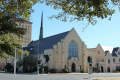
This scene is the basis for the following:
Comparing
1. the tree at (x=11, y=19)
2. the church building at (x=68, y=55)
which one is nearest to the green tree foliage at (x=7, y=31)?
the tree at (x=11, y=19)

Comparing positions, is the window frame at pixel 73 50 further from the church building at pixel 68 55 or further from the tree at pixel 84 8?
the tree at pixel 84 8

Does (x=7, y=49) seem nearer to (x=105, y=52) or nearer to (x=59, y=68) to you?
(x=59, y=68)

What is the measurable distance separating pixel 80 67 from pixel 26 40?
79.6m

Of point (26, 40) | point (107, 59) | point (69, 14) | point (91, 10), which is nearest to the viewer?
point (91, 10)

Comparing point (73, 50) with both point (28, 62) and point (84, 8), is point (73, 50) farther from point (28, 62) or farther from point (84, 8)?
point (84, 8)

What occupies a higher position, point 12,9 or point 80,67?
point 12,9

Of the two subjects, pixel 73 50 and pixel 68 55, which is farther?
pixel 73 50

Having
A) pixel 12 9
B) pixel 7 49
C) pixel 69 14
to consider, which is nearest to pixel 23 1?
pixel 12 9

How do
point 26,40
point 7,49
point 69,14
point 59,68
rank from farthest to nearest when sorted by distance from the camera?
point 26,40 → point 59,68 → point 7,49 → point 69,14

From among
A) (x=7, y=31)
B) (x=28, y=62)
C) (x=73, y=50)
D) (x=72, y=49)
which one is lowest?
(x=28, y=62)

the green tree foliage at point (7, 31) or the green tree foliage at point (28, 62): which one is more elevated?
the green tree foliage at point (7, 31)

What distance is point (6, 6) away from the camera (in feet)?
29.0

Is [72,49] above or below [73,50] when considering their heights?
above

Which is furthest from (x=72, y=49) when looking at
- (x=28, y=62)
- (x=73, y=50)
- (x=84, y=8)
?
(x=84, y=8)
